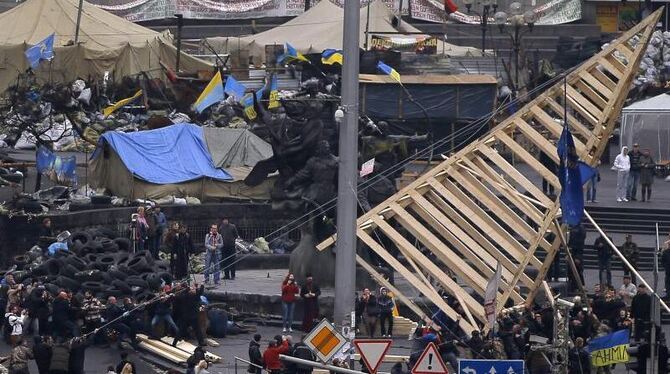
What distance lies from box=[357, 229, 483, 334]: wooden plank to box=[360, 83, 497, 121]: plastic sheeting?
19.8 meters

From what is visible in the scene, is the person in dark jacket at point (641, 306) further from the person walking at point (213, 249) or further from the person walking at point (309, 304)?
the person walking at point (213, 249)

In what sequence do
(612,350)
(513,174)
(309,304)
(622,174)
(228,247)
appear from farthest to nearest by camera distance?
(622,174) < (228,247) < (513,174) < (309,304) < (612,350)

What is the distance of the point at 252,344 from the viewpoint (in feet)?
101

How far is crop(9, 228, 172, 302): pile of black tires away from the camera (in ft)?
120

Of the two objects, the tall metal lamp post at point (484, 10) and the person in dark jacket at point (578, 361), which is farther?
the tall metal lamp post at point (484, 10)

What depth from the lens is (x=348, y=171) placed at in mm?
24250

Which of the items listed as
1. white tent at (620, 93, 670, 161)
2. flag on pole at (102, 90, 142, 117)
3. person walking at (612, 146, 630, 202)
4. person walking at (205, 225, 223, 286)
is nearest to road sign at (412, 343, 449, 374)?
person walking at (205, 225, 223, 286)

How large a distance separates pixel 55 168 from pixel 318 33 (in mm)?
17870

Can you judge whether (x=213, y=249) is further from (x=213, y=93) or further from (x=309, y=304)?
(x=213, y=93)

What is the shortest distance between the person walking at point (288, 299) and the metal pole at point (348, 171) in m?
10.2

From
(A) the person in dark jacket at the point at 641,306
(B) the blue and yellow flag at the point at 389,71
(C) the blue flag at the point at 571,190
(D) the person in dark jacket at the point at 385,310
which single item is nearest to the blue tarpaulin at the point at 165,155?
(B) the blue and yellow flag at the point at 389,71

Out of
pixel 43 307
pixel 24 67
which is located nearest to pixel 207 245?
pixel 43 307

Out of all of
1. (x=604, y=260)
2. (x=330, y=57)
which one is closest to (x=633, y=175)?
(x=604, y=260)

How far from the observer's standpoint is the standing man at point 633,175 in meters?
45.9
